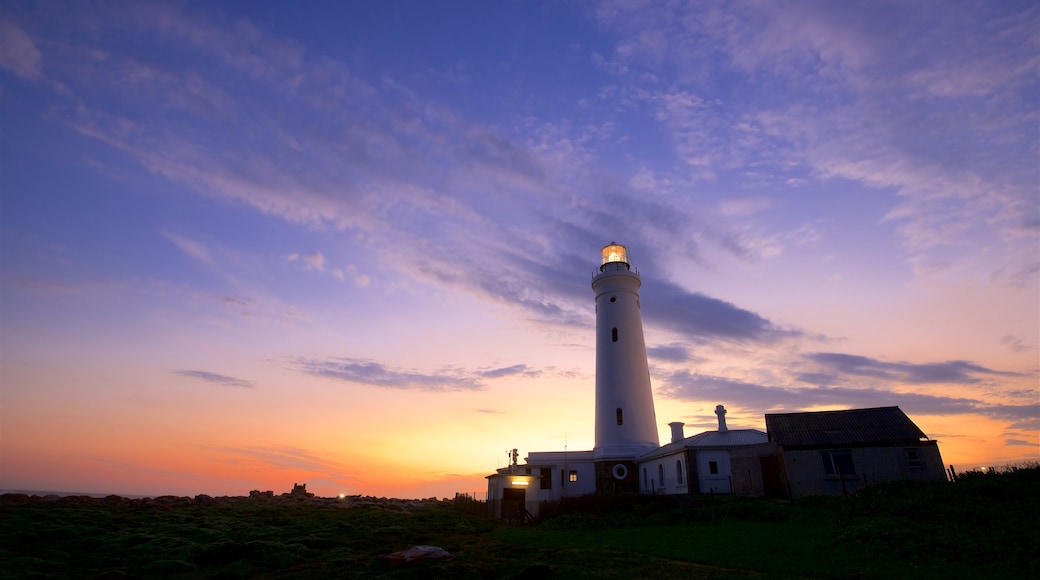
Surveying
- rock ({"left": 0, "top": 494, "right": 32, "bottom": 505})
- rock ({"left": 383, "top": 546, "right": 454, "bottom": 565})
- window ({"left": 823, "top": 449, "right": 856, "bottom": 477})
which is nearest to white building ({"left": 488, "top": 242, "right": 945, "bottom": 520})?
window ({"left": 823, "top": 449, "right": 856, "bottom": 477})

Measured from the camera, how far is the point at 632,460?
3562 cm

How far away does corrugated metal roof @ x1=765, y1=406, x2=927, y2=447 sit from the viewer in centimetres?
2661

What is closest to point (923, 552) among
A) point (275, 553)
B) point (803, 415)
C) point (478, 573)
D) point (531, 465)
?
point (478, 573)

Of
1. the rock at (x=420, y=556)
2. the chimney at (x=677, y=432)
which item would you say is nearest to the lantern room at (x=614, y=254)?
the chimney at (x=677, y=432)

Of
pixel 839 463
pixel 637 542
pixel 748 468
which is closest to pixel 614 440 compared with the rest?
pixel 748 468

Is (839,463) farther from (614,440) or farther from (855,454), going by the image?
(614,440)

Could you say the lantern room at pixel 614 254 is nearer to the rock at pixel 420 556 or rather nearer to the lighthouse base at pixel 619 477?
the lighthouse base at pixel 619 477

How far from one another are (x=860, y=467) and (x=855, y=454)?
1.97ft

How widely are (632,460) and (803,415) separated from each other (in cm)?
1082

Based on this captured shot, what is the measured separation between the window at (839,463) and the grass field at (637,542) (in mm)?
3738

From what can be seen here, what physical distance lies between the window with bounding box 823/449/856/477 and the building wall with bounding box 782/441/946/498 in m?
0.04

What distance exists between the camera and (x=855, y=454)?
26516mm

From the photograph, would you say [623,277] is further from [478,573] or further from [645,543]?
[478,573]

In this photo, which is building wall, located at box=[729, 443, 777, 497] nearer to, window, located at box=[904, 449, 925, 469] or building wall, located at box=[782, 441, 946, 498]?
building wall, located at box=[782, 441, 946, 498]
